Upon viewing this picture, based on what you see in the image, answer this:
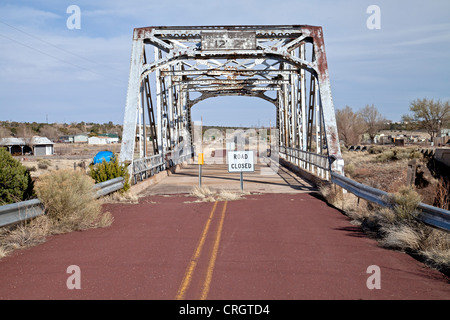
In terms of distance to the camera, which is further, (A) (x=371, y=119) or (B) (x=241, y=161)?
(A) (x=371, y=119)

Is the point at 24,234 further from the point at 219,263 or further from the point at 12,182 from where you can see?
the point at 219,263

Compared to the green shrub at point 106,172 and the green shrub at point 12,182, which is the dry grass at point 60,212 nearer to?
the green shrub at point 12,182

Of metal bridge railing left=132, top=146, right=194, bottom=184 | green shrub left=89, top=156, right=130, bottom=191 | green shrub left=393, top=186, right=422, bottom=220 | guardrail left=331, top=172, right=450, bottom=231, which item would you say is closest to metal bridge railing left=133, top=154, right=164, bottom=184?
metal bridge railing left=132, top=146, right=194, bottom=184

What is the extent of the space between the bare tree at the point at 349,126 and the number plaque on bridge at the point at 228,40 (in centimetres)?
6381

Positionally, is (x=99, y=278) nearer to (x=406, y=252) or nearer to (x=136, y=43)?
(x=406, y=252)

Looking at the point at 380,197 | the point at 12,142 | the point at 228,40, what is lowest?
the point at 380,197

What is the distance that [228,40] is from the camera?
1789cm

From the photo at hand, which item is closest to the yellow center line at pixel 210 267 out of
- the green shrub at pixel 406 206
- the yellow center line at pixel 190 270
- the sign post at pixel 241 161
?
the yellow center line at pixel 190 270

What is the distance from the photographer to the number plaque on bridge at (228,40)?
17781mm

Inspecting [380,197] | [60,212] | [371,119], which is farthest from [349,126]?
[60,212]

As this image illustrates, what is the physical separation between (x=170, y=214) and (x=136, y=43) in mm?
8625

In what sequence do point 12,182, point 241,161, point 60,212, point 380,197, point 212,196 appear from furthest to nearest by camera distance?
point 241,161
point 212,196
point 380,197
point 12,182
point 60,212

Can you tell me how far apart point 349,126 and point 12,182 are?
246 feet
